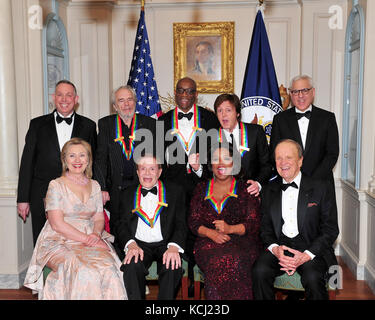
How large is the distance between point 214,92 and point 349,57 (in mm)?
1859

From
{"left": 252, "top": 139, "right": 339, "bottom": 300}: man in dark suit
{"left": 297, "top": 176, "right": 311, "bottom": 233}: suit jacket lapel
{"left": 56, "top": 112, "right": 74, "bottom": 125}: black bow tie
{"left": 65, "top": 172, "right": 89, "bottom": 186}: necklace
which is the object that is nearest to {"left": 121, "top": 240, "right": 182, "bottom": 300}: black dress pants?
{"left": 252, "top": 139, "right": 339, "bottom": 300}: man in dark suit

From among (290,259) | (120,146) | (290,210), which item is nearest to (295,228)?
(290,210)

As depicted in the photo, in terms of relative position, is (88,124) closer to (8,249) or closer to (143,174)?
(143,174)

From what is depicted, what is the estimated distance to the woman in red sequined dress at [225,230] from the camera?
11.5 ft

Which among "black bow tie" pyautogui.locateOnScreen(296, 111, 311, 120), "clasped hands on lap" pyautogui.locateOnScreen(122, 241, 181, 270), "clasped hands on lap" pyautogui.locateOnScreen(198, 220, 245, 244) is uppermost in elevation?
"black bow tie" pyautogui.locateOnScreen(296, 111, 311, 120)

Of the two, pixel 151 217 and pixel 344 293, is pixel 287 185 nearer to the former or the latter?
pixel 151 217

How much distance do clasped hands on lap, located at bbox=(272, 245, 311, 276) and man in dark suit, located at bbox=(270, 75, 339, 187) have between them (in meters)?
0.95

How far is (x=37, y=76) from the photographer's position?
5035 mm

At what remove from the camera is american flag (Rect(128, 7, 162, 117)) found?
5.62 m

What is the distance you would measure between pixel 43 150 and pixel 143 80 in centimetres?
181

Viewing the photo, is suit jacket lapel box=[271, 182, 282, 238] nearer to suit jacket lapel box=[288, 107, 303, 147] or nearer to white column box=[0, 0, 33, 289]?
suit jacket lapel box=[288, 107, 303, 147]

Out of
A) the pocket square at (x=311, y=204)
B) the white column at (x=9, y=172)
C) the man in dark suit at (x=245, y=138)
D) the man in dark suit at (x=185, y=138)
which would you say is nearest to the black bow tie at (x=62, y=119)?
the white column at (x=9, y=172)

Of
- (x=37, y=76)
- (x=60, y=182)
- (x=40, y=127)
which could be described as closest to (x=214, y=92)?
(x=37, y=76)

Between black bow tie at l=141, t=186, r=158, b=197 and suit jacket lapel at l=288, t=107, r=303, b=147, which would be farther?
suit jacket lapel at l=288, t=107, r=303, b=147
